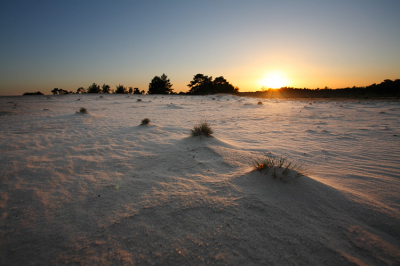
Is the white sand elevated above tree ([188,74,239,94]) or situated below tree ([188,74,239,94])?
below

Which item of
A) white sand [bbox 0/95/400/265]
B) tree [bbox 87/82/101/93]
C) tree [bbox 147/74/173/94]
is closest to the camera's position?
white sand [bbox 0/95/400/265]

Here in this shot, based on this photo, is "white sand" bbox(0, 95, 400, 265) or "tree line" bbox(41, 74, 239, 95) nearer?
"white sand" bbox(0, 95, 400, 265)

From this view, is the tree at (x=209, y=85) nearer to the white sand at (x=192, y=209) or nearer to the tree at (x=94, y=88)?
the tree at (x=94, y=88)

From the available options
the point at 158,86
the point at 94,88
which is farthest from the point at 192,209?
the point at 158,86

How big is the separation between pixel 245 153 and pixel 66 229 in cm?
259

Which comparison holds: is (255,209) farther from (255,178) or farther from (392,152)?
(392,152)

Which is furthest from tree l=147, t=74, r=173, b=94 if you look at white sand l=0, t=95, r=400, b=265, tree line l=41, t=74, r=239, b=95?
white sand l=0, t=95, r=400, b=265

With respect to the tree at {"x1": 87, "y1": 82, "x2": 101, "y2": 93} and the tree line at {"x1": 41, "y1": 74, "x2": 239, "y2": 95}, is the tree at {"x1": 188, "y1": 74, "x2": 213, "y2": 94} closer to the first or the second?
the tree line at {"x1": 41, "y1": 74, "x2": 239, "y2": 95}

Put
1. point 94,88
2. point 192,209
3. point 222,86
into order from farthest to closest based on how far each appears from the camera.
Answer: point 222,86 < point 94,88 < point 192,209

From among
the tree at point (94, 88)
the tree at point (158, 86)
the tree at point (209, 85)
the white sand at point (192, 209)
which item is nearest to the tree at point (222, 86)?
the tree at point (209, 85)

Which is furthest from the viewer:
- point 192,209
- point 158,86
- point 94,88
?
point 158,86

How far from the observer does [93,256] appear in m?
1.16

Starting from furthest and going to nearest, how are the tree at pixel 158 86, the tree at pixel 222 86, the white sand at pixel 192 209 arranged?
1. the tree at pixel 158 86
2. the tree at pixel 222 86
3. the white sand at pixel 192 209

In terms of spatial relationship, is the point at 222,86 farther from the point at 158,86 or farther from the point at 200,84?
the point at 158,86
